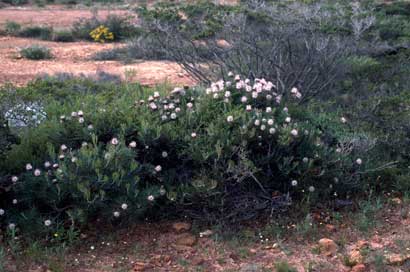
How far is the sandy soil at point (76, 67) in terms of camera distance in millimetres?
14133

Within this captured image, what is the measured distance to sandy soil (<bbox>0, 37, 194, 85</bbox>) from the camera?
46.4 ft

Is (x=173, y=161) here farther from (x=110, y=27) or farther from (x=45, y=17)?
(x=45, y=17)

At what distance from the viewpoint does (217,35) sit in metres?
8.84

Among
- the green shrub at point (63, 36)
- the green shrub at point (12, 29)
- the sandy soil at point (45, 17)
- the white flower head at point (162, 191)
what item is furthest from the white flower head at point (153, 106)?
the sandy soil at point (45, 17)

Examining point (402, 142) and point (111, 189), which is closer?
point (111, 189)

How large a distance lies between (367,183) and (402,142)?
110 centimetres

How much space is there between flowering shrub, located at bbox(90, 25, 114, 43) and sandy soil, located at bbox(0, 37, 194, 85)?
150 cm

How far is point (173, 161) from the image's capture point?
5.89 m

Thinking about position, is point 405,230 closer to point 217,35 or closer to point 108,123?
point 108,123

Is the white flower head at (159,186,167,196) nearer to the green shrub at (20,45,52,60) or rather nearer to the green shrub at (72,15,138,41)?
the green shrub at (20,45,52,60)

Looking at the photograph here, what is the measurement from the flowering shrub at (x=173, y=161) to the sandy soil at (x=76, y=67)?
637cm

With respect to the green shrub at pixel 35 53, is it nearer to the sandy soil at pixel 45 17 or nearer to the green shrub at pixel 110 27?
the green shrub at pixel 110 27

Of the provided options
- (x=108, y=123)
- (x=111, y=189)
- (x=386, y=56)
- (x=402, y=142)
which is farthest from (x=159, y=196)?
(x=386, y=56)

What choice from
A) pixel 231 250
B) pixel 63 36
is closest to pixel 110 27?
pixel 63 36
